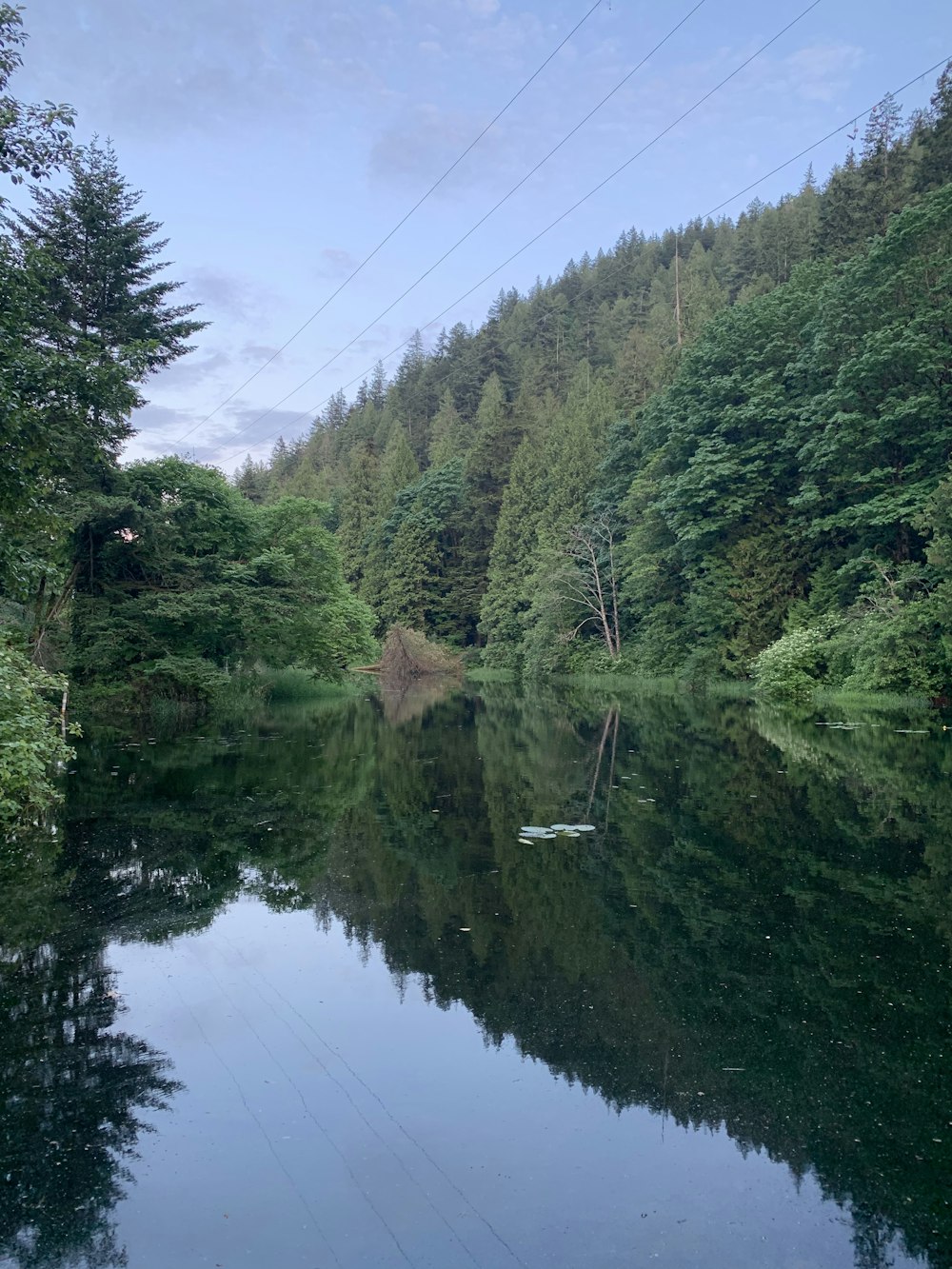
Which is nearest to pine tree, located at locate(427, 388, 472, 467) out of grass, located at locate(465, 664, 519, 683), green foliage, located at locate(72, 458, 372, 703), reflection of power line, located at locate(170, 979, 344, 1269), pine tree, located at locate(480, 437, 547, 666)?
pine tree, located at locate(480, 437, 547, 666)

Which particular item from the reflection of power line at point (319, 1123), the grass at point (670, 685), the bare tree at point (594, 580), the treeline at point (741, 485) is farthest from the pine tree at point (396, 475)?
the reflection of power line at point (319, 1123)

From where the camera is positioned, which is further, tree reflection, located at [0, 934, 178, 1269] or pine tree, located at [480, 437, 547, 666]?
pine tree, located at [480, 437, 547, 666]

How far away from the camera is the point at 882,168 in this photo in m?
39.4

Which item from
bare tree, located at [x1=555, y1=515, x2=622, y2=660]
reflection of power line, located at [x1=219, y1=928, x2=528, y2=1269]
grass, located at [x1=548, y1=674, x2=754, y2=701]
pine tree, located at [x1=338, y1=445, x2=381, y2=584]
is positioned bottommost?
reflection of power line, located at [x1=219, y1=928, x2=528, y2=1269]

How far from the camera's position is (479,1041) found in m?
4.82

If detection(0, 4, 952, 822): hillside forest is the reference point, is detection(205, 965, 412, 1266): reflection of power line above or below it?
below

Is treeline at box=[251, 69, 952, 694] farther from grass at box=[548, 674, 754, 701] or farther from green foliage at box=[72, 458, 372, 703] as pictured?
green foliage at box=[72, 458, 372, 703]

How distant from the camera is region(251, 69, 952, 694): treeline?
1079 inches

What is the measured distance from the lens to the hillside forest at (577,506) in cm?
1055

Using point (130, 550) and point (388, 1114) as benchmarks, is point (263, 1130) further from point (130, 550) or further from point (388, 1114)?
point (130, 550)

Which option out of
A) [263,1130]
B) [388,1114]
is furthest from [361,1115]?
[263,1130]

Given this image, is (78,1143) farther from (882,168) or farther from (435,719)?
(882,168)

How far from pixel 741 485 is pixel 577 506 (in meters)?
17.2

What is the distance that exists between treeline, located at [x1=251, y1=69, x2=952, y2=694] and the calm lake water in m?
17.4
